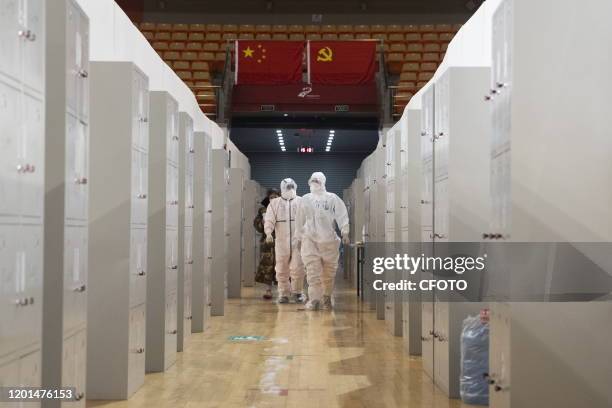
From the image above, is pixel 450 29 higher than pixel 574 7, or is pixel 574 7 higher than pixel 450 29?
pixel 450 29

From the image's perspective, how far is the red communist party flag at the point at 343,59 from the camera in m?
17.3

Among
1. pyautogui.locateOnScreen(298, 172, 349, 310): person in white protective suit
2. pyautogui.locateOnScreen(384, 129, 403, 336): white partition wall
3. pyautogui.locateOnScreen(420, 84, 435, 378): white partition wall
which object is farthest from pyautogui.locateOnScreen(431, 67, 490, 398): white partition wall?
pyautogui.locateOnScreen(298, 172, 349, 310): person in white protective suit

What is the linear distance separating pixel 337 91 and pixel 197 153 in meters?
9.90

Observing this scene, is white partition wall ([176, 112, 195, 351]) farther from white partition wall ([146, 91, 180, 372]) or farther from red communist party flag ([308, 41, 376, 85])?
red communist party flag ([308, 41, 376, 85])

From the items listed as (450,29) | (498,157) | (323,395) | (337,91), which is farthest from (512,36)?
(450,29)

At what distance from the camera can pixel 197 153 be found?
332 inches

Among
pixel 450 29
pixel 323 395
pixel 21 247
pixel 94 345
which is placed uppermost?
pixel 450 29

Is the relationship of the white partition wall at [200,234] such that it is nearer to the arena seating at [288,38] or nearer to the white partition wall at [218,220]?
the white partition wall at [218,220]

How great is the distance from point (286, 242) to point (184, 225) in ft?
16.5

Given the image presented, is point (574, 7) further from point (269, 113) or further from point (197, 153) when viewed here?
point (269, 113)

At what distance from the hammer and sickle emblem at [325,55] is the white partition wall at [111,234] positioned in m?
12.4

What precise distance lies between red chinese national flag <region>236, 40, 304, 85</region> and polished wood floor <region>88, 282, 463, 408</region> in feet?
28.6

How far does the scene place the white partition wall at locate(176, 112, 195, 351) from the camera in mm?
7070

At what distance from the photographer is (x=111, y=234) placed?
5.16m
